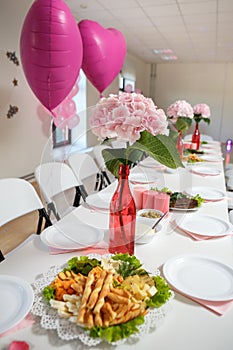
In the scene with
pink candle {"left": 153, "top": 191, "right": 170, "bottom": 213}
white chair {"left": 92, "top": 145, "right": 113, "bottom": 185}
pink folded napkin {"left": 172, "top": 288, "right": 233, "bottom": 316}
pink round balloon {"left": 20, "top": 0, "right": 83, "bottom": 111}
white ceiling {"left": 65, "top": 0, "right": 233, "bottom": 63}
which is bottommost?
pink folded napkin {"left": 172, "top": 288, "right": 233, "bottom": 316}

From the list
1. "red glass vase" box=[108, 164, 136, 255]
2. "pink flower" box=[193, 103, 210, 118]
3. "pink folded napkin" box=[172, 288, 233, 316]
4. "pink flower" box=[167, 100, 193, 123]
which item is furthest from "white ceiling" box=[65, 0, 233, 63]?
"pink folded napkin" box=[172, 288, 233, 316]

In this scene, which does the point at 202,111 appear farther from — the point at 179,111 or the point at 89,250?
the point at 89,250

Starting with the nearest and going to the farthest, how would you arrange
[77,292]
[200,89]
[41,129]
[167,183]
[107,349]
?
[107,349]
[77,292]
[167,183]
[41,129]
[200,89]

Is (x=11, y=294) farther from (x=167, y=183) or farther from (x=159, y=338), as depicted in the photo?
(x=167, y=183)

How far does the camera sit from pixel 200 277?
3.05ft

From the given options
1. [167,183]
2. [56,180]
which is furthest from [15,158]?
[167,183]

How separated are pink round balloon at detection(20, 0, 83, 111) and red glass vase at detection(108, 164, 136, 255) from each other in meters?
2.03

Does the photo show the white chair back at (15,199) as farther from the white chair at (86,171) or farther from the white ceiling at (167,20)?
the white ceiling at (167,20)

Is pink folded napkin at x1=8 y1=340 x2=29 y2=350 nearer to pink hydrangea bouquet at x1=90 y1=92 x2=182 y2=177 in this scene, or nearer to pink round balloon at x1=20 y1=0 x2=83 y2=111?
pink hydrangea bouquet at x1=90 y1=92 x2=182 y2=177

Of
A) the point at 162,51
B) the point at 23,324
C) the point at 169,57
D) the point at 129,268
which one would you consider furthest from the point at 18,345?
the point at 169,57

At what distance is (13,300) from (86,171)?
64.8 inches

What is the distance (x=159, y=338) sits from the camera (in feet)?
2.26

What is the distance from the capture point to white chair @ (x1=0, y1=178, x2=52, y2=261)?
1.46 meters

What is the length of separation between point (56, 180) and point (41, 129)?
102 inches
